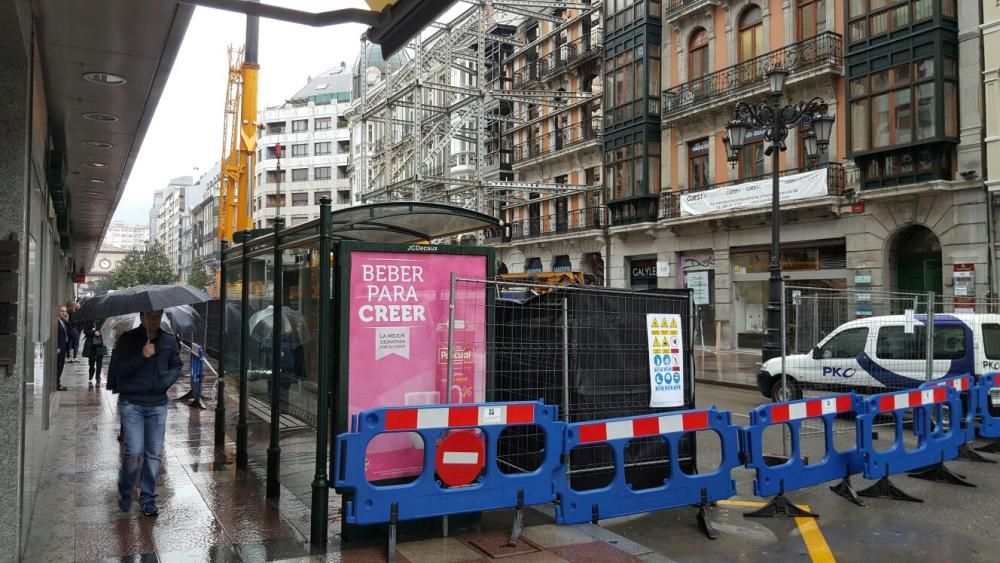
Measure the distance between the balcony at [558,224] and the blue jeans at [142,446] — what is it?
27183 millimetres

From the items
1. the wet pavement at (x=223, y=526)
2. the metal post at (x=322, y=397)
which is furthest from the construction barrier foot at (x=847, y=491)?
the metal post at (x=322, y=397)

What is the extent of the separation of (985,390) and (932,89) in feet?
49.5

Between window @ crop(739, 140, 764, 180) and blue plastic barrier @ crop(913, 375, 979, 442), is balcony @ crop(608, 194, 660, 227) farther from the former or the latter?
blue plastic barrier @ crop(913, 375, 979, 442)

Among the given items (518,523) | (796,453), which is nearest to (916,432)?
(796,453)

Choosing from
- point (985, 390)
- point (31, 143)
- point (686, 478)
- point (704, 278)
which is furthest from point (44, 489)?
point (704, 278)

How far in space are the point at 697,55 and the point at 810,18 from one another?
5641 mm

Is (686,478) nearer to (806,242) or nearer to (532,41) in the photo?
(806,242)

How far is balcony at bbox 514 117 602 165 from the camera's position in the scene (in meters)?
37.4

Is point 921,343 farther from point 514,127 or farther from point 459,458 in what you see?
point 514,127

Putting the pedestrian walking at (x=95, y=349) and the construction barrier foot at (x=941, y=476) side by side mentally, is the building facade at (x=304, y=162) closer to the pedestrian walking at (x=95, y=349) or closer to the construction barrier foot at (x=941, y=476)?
the pedestrian walking at (x=95, y=349)

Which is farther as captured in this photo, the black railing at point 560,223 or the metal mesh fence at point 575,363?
the black railing at point 560,223

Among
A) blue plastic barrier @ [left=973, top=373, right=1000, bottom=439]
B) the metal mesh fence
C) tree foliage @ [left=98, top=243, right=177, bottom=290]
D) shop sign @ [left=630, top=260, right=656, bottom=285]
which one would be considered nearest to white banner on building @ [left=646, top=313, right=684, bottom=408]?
the metal mesh fence

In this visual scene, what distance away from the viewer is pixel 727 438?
6.36 m

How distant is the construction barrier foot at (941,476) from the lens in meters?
7.93
